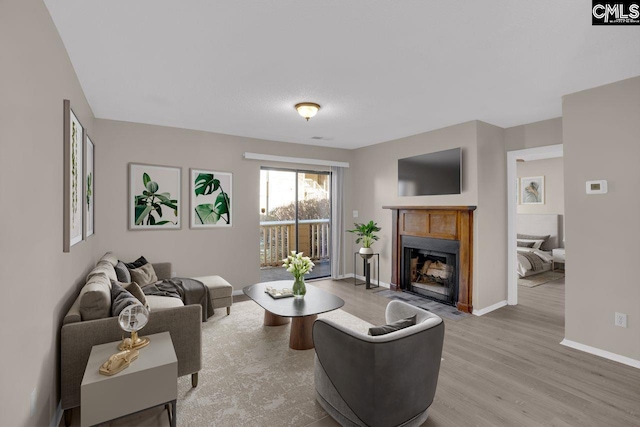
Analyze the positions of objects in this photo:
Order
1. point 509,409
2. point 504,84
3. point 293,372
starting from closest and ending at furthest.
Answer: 1. point 509,409
2. point 293,372
3. point 504,84

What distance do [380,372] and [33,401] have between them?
5.91ft

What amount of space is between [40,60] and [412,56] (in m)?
2.36

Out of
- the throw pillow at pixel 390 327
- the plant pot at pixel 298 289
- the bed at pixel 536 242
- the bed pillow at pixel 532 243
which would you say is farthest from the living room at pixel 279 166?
the bed pillow at pixel 532 243

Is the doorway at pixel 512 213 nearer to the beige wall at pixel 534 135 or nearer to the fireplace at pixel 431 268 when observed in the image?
the beige wall at pixel 534 135

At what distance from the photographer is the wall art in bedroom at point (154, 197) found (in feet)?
14.0

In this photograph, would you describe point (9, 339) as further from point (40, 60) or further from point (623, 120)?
point (623, 120)

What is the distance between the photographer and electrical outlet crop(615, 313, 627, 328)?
2891 mm

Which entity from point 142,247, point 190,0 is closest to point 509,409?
point 190,0

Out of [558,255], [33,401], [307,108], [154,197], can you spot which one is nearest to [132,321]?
[33,401]

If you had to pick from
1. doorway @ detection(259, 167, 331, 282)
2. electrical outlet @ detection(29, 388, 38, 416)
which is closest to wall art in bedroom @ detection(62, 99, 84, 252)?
electrical outlet @ detection(29, 388, 38, 416)

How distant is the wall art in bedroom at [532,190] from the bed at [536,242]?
0.42m

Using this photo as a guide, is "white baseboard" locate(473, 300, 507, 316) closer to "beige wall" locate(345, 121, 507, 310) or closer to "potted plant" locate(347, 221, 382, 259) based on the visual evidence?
"beige wall" locate(345, 121, 507, 310)

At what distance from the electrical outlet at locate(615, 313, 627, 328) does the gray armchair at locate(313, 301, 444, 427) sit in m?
2.17

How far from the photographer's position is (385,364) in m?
1.77
